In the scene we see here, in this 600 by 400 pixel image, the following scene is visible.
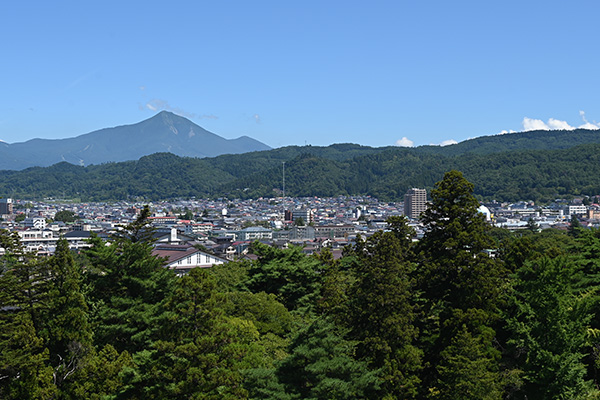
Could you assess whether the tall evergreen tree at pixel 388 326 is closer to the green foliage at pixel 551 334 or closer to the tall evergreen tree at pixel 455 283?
the tall evergreen tree at pixel 455 283

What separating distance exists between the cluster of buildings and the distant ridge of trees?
9.98 metres

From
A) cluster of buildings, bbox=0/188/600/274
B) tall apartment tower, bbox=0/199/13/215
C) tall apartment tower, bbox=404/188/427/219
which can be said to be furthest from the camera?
tall apartment tower, bbox=404/188/427/219

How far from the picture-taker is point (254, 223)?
8962 cm

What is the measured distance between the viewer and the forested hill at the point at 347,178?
4820 inches

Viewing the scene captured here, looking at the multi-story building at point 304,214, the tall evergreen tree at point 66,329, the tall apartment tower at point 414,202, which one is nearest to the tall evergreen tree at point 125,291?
the tall evergreen tree at point 66,329

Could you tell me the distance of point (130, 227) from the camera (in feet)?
54.9

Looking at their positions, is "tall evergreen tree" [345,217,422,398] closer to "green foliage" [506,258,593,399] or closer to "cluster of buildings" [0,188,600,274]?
"green foliage" [506,258,593,399]

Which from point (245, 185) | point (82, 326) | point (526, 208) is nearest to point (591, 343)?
point (82, 326)

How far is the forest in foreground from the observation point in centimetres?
1073

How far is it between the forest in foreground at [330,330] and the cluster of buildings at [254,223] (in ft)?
55.9

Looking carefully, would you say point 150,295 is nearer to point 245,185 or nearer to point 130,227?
point 130,227

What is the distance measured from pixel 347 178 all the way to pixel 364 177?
4.37 meters

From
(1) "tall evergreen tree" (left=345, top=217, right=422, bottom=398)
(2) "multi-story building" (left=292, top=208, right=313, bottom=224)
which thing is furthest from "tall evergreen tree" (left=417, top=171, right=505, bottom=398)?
(2) "multi-story building" (left=292, top=208, right=313, bottom=224)

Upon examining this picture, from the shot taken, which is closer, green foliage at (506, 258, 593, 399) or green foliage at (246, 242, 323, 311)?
green foliage at (506, 258, 593, 399)
